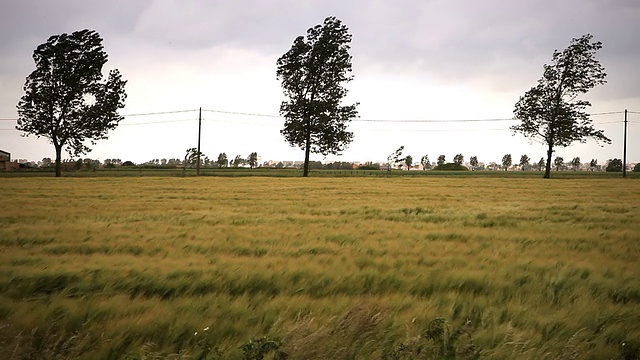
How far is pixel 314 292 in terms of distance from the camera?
14.0ft

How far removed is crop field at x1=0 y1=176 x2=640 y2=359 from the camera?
2.70 m

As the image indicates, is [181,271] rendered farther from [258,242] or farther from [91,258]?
[258,242]

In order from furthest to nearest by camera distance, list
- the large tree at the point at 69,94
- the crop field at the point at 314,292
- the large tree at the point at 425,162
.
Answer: the large tree at the point at 425,162, the large tree at the point at 69,94, the crop field at the point at 314,292

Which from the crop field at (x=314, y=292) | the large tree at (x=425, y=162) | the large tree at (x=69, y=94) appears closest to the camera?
the crop field at (x=314, y=292)

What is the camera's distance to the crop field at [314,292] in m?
2.70

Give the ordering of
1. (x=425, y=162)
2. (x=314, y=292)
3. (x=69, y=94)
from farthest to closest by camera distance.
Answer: (x=425, y=162)
(x=69, y=94)
(x=314, y=292)

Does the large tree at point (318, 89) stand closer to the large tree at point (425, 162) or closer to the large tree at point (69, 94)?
the large tree at point (69, 94)

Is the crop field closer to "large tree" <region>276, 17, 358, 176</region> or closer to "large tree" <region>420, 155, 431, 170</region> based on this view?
"large tree" <region>276, 17, 358, 176</region>

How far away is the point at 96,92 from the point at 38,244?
1710 inches

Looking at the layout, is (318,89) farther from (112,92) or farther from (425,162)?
(425,162)

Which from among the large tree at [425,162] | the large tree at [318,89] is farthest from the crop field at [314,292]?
the large tree at [425,162]

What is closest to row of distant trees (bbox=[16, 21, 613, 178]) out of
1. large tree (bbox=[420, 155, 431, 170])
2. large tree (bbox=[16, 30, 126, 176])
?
large tree (bbox=[16, 30, 126, 176])

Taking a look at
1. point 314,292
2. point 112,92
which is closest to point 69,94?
point 112,92

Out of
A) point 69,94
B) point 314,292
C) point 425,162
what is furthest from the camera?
point 425,162
